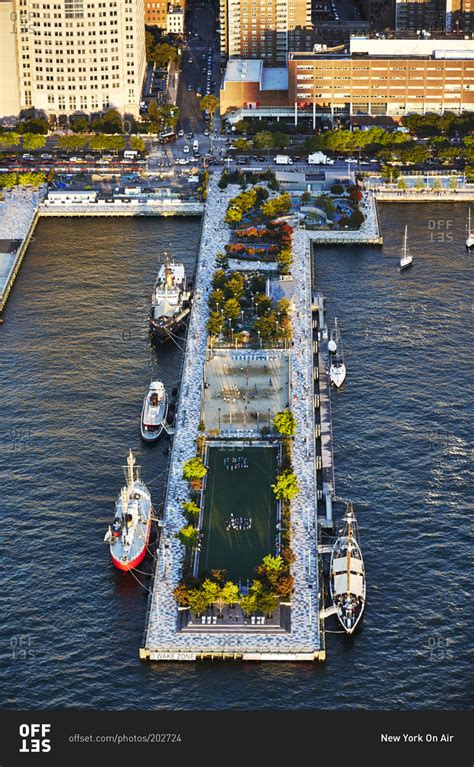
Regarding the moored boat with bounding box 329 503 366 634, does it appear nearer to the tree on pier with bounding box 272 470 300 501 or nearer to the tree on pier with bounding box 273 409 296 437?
the tree on pier with bounding box 272 470 300 501

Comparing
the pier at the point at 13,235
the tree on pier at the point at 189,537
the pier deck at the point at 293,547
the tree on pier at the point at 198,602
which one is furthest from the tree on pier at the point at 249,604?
the pier at the point at 13,235

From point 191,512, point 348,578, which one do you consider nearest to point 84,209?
point 191,512

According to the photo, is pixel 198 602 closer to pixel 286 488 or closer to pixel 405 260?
pixel 286 488

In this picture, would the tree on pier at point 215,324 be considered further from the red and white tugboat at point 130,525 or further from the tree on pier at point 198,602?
the tree on pier at point 198,602

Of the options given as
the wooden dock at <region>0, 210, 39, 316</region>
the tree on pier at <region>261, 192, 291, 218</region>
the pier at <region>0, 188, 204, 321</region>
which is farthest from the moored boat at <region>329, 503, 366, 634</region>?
the pier at <region>0, 188, 204, 321</region>

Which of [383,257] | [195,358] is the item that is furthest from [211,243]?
[195,358]

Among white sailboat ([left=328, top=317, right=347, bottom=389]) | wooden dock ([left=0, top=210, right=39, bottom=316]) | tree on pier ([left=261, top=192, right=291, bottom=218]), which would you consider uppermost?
tree on pier ([left=261, top=192, right=291, bottom=218])

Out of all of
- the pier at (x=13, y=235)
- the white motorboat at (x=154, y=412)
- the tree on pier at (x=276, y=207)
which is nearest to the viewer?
→ the white motorboat at (x=154, y=412)
